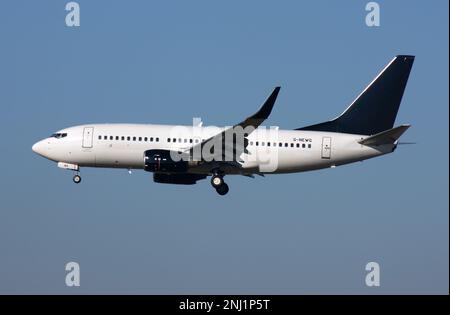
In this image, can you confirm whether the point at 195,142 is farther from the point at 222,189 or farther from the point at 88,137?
the point at 88,137

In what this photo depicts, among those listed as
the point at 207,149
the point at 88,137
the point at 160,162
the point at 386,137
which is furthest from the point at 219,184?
the point at 386,137

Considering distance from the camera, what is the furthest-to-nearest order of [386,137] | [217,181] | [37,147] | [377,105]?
[377,105], [37,147], [217,181], [386,137]

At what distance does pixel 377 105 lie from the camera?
71.9 metres

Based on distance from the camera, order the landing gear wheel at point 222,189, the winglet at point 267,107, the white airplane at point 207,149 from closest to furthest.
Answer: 1. the winglet at point 267,107
2. the white airplane at point 207,149
3. the landing gear wheel at point 222,189

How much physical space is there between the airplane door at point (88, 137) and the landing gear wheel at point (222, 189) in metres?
9.03

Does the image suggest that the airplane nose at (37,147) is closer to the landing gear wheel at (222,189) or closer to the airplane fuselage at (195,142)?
the airplane fuselage at (195,142)

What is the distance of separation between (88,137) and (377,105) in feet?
67.3

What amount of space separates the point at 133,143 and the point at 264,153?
877 centimetres

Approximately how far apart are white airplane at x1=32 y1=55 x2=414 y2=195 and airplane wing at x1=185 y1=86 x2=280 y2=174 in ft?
0.21

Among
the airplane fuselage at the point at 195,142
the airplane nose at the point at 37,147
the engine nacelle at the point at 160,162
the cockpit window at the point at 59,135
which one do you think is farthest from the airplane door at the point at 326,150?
the airplane nose at the point at 37,147

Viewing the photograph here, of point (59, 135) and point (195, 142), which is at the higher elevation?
point (59, 135)

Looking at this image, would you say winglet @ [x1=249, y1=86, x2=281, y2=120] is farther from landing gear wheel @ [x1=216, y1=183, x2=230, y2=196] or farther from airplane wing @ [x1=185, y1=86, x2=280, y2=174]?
landing gear wheel @ [x1=216, y1=183, x2=230, y2=196]

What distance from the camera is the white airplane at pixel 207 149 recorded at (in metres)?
66.5

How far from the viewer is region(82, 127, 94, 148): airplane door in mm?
67438
